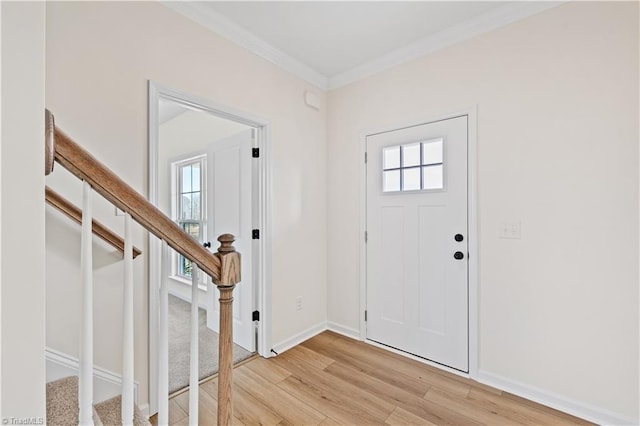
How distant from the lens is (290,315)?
105 inches

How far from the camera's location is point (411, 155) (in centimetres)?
245

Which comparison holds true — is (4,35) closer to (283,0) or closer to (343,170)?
(283,0)

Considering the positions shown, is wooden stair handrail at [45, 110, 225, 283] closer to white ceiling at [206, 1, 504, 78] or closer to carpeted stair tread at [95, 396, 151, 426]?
carpeted stair tread at [95, 396, 151, 426]

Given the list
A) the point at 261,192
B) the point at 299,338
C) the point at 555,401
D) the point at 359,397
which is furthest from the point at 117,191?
the point at 555,401

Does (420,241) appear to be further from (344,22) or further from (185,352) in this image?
(185,352)

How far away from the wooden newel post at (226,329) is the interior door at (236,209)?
1476 millimetres

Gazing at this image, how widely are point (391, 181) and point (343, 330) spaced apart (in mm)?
1573

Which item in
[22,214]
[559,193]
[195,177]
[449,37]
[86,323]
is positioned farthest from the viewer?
[195,177]

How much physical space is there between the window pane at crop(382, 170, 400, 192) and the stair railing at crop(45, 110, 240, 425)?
1.80 m

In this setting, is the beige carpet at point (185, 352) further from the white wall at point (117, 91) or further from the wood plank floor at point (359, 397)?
the white wall at point (117, 91)

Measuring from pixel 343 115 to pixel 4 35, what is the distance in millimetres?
2600

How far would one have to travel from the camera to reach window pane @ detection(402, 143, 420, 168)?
7.93ft

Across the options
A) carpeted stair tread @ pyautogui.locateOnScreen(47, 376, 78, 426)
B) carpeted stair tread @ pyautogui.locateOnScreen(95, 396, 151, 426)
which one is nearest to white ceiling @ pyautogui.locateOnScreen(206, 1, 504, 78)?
carpeted stair tread @ pyautogui.locateOnScreen(47, 376, 78, 426)

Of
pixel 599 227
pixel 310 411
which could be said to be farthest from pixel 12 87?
pixel 599 227
